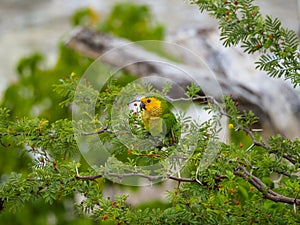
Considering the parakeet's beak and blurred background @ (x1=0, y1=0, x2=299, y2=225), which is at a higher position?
blurred background @ (x1=0, y1=0, x2=299, y2=225)

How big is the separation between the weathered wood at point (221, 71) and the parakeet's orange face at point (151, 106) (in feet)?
1.96

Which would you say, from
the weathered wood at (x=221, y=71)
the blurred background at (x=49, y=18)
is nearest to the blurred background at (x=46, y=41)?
the blurred background at (x=49, y=18)

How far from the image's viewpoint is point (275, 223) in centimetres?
70

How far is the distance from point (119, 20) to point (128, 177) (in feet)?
5.80

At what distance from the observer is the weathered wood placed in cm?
150

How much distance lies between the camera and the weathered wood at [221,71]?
1.50 m

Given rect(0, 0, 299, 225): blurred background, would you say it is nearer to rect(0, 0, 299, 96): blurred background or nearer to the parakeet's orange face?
rect(0, 0, 299, 96): blurred background

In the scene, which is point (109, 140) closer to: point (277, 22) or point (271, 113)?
point (277, 22)

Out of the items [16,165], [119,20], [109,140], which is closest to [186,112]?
[109,140]

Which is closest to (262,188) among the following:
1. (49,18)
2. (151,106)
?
(151,106)

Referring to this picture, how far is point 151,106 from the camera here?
2.36 ft

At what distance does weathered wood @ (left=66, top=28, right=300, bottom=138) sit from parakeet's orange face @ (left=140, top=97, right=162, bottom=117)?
1.96 ft

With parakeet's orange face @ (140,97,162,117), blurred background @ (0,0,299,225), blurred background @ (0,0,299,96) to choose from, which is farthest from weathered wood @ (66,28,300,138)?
blurred background @ (0,0,299,96)

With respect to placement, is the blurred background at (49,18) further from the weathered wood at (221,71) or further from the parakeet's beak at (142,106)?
the parakeet's beak at (142,106)
